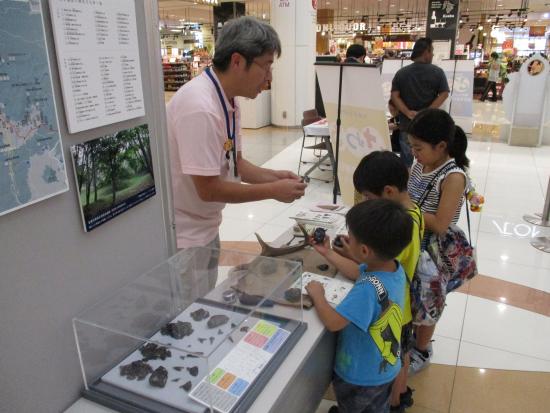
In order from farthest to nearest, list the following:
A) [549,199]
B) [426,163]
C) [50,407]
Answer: [549,199] → [426,163] → [50,407]

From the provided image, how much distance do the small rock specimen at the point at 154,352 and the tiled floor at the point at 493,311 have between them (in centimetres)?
126

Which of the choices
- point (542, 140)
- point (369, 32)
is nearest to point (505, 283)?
point (542, 140)

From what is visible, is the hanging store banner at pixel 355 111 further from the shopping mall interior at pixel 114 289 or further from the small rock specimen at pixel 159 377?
the small rock specimen at pixel 159 377

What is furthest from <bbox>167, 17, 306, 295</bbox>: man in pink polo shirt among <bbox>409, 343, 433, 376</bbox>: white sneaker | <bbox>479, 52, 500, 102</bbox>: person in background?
<bbox>479, 52, 500, 102</bbox>: person in background

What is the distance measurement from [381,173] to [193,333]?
36.6 inches

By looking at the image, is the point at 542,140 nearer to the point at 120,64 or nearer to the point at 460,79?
the point at 460,79

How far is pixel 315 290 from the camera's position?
160cm

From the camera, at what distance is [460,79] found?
27.5 ft

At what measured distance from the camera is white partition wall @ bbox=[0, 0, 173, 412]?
3.25 feet

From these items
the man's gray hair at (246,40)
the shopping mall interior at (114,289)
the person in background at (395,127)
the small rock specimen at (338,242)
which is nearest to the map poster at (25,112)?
the shopping mall interior at (114,289)

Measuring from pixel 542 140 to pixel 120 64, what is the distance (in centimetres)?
888

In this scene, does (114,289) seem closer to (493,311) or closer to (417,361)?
(417,361)

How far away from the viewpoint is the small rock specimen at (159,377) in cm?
117

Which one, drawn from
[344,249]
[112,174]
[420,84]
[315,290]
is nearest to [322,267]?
[344,249]
